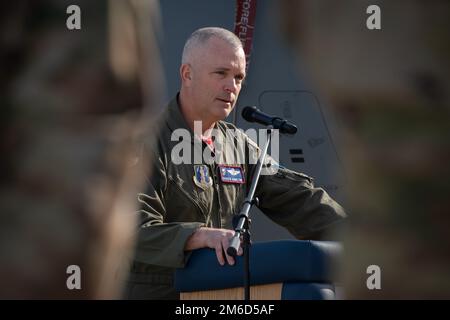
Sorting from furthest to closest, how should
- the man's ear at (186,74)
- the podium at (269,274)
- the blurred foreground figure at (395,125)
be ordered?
the man's ear at (186,74)
the podium at (269,274)
the blurred foreground figure at (395,125)

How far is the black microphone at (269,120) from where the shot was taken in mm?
2279

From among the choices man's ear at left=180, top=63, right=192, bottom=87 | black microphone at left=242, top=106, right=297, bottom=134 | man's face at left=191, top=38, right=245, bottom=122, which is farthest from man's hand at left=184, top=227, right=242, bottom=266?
man's ear at left=180, top=63, right=192, bottom=87

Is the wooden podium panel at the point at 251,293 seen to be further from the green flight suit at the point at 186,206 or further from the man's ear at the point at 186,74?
the man's ear at the point at 186,74

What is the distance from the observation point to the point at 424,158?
278mm

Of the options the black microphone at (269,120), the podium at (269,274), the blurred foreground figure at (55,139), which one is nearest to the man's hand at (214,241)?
the podium at (269,274)

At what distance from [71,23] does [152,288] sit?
7.50 feet

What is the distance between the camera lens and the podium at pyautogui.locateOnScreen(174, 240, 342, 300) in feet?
6.80

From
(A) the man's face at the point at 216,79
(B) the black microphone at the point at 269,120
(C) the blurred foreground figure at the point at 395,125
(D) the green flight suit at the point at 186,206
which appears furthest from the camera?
(A) the man's face at the point at 216,79

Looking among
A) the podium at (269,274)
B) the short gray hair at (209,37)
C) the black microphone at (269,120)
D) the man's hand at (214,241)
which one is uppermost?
the short gray hair at (209,37)

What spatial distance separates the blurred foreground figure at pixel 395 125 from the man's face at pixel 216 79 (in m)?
2.41

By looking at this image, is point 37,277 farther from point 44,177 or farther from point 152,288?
point 152,288

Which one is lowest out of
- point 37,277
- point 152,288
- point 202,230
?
point 152,288

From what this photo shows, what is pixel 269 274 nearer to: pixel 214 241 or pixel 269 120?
pixel 214 241
